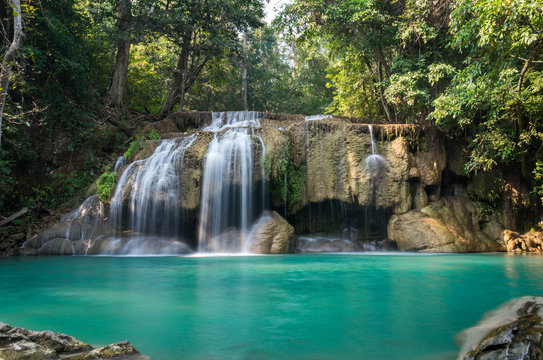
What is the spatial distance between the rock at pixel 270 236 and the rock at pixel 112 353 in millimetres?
8877

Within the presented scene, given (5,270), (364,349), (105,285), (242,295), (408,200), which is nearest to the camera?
(364,349)

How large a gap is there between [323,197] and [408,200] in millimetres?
3084

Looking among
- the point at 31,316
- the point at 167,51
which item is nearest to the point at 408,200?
the point at 31,316

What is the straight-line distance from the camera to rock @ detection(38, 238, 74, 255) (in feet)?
36.0

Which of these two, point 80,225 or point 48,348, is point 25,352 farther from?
point 80,225

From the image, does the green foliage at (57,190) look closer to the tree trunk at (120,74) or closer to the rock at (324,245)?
the tree trunk at (120,74)

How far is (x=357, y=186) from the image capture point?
12.9m

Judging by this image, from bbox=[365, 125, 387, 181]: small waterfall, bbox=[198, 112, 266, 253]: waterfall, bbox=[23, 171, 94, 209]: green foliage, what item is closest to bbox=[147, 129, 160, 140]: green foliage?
bbox=[23, 171, 94, 209]: green foliage

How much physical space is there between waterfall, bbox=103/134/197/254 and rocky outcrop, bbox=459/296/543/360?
31.6 feet

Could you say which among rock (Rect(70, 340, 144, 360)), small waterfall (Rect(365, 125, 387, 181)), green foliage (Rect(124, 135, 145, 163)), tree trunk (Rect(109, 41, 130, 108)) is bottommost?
rock (Rect(70, 340, 144, 360))

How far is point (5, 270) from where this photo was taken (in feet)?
25.4

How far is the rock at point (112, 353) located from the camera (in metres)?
2.33

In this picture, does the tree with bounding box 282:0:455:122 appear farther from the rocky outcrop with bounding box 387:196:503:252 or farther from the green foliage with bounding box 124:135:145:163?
the green foliage with bounding box 124:135:145:163

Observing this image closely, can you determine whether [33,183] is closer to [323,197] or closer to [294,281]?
[323,197]
